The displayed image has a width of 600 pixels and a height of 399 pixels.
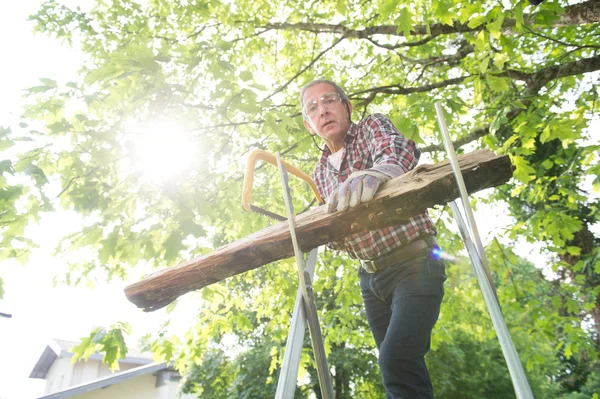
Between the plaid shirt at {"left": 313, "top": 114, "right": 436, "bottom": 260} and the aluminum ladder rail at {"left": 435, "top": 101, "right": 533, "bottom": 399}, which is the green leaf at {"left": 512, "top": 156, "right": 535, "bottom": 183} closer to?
the plaid shirt at {"left": 313, "top": 114, "right": 436, "bottom": 260}

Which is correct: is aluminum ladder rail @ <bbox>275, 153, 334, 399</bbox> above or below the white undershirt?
below

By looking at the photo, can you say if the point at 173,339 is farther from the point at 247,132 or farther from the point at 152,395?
the point at 152,395

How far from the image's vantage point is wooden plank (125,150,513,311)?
1254 millimetres

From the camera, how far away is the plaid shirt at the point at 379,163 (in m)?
1.51

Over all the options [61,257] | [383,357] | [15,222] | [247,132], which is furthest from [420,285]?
[61,257]

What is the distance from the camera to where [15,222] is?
2.94m

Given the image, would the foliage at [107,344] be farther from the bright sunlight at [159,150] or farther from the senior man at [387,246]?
the senior man at [387,246]

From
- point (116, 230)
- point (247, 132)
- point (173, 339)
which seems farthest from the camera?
point (173, 339)

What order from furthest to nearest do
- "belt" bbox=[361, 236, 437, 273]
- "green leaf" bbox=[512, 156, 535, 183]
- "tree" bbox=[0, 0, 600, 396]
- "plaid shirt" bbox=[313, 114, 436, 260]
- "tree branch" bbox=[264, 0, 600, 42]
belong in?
"tree branch" bbox=[264, 0, 600, 42]
"green leaf" bbox=[512, 156, 535, 183]
"tree" bbox=[0, 0, 600, 396]
"belt" bbox=[361, 236, 437, 273]
"plaid shirt" bbox=[313, 114, 436, 260]

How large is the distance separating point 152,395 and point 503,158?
756 inches

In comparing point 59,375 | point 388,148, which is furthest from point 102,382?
point 388,148

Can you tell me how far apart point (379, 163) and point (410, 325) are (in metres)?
0.65

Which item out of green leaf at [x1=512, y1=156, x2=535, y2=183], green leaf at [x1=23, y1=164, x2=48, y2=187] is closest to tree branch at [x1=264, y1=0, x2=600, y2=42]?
green leaf at [x1=512, y1=156, x2=535, y2=183]

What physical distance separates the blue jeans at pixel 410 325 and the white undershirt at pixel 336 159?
599 mm
